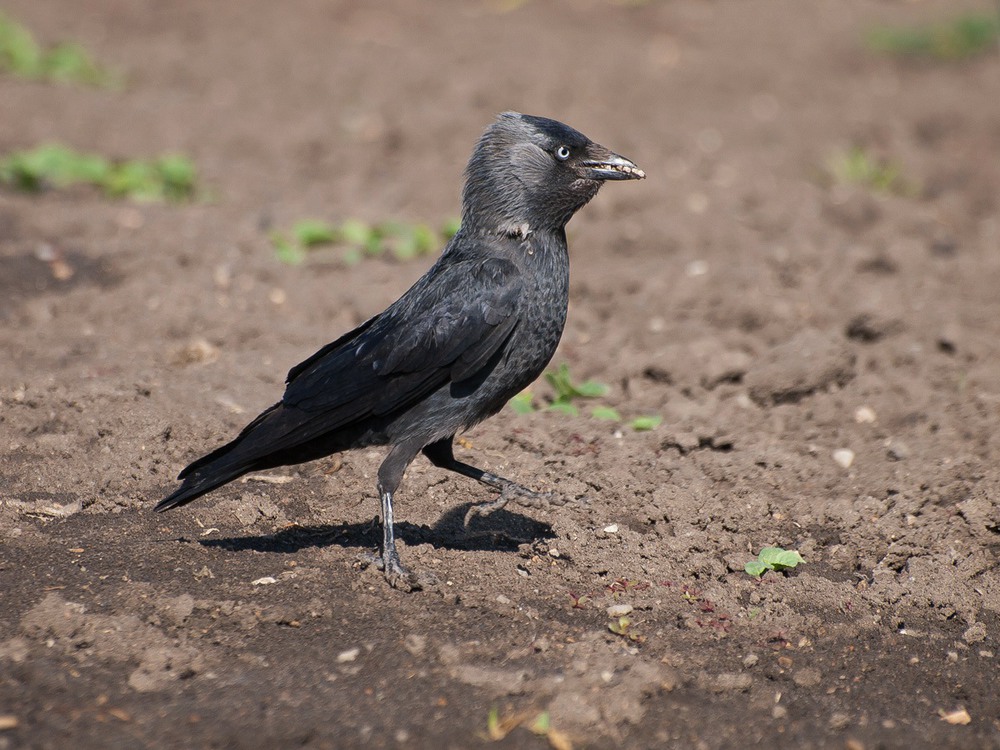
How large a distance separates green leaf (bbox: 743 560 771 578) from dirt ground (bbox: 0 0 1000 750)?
1.4 inches

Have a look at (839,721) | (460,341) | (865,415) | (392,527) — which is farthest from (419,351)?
(865,415)

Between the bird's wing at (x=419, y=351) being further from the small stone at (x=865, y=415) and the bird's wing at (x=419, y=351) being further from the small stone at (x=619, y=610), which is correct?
the small stone at (x=865, y=415)

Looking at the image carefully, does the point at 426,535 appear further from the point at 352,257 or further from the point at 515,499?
the point at 352,257

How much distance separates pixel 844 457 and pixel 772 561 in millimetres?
1044

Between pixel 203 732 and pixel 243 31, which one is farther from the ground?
pixel 243 31

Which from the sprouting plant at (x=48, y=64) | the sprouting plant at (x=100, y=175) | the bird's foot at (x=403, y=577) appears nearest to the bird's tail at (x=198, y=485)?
the bird's foot at (x=403, y=577)

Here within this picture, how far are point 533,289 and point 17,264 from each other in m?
3.92

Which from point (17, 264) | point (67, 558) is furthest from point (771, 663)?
point (17, 264)

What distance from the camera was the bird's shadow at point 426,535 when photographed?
14.1ft

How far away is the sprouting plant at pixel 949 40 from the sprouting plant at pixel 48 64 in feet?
25.2

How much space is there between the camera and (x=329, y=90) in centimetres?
1038

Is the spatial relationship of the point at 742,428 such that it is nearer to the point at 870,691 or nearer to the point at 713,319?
the point at 713,319

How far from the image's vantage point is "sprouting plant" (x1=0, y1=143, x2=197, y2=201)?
25.4 feet

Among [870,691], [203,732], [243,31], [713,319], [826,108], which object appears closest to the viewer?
[203,732]
